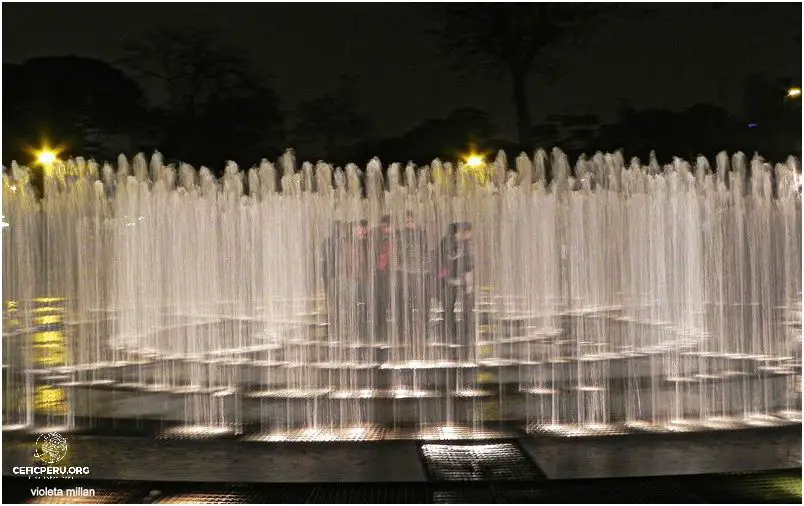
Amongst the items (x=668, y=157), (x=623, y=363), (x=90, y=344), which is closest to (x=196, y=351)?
(x=90, y=344)

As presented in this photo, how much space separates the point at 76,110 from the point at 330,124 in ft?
23.4

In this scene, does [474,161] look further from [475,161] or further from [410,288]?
[410,288]

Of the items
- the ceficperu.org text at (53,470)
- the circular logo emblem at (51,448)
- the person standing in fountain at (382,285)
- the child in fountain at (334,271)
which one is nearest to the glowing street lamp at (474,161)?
the child in fountain at (334,271)

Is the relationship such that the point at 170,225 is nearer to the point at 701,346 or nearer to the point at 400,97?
the point at 400,97

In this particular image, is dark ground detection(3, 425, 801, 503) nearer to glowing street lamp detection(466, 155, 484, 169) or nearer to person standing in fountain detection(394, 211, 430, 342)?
→ person standing in fountain detection(394, 211, 430, 342)

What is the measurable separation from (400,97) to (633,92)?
609cm

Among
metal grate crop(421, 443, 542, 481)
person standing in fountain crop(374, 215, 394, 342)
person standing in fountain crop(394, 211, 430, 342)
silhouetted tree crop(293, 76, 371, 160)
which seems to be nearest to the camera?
metal grate crop(421, 443, 542, 481)

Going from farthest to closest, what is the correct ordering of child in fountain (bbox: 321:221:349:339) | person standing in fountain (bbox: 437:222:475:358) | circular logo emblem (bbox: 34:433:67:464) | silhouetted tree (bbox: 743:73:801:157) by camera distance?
silhouetted tree (bbox: 743:73:801:157) < child in fountain (bbox: 321:221:349:339) < person standing in fountain (bbox: 437:222:475:358) < circular logo emblem (bbox: 34:433:67:464)

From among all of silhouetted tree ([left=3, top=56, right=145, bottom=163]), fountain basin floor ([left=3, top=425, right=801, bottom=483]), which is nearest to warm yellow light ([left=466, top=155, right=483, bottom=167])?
silhouetted tree ([left=3, top=56, right=145, bottom=163])

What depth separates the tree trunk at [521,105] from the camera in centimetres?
1839

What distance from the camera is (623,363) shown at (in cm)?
805

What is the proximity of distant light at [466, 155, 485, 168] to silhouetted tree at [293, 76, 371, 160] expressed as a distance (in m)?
3.88

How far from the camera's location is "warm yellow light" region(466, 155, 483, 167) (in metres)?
22.8

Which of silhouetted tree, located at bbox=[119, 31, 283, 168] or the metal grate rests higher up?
silhouetted tree, located at bbox=[119, 31, 283, 168]
